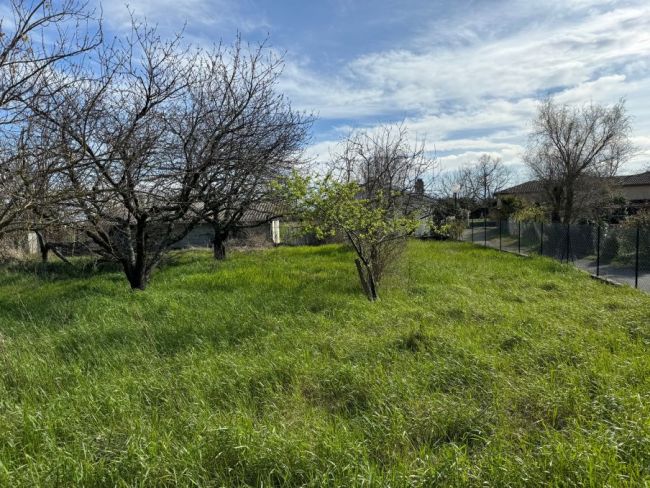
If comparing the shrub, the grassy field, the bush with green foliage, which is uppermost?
the bush with green foliage

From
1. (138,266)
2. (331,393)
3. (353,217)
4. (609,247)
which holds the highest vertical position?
(353,217)

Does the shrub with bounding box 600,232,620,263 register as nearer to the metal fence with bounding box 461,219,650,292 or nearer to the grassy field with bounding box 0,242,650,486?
the metal fence with bounding box 461,219,650,292

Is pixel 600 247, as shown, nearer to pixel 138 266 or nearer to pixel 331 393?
pixel 331 393

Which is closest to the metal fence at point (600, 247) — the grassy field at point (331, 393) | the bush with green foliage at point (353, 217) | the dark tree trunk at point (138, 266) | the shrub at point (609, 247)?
the shrub at point (609, 247)

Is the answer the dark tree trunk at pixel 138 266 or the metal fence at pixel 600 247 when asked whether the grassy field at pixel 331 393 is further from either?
the metal fence at pixel 600 247

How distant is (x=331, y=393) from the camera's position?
3.90 meters

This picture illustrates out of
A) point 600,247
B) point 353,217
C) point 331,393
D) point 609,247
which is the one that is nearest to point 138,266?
point 353,217

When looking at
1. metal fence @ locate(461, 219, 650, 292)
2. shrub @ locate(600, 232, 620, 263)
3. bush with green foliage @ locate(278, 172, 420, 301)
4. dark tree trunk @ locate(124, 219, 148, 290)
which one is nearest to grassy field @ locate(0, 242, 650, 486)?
bush with green foliage @ locate(278, 172, 420, 301)

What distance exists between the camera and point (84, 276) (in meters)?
13.8

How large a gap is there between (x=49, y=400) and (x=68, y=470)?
157 centimetres

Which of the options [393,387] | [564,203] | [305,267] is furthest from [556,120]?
[393,387]

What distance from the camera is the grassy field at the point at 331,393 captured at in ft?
8.76

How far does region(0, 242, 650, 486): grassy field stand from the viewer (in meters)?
2.67

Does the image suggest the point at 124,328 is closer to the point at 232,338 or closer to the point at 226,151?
the point at 232,338
